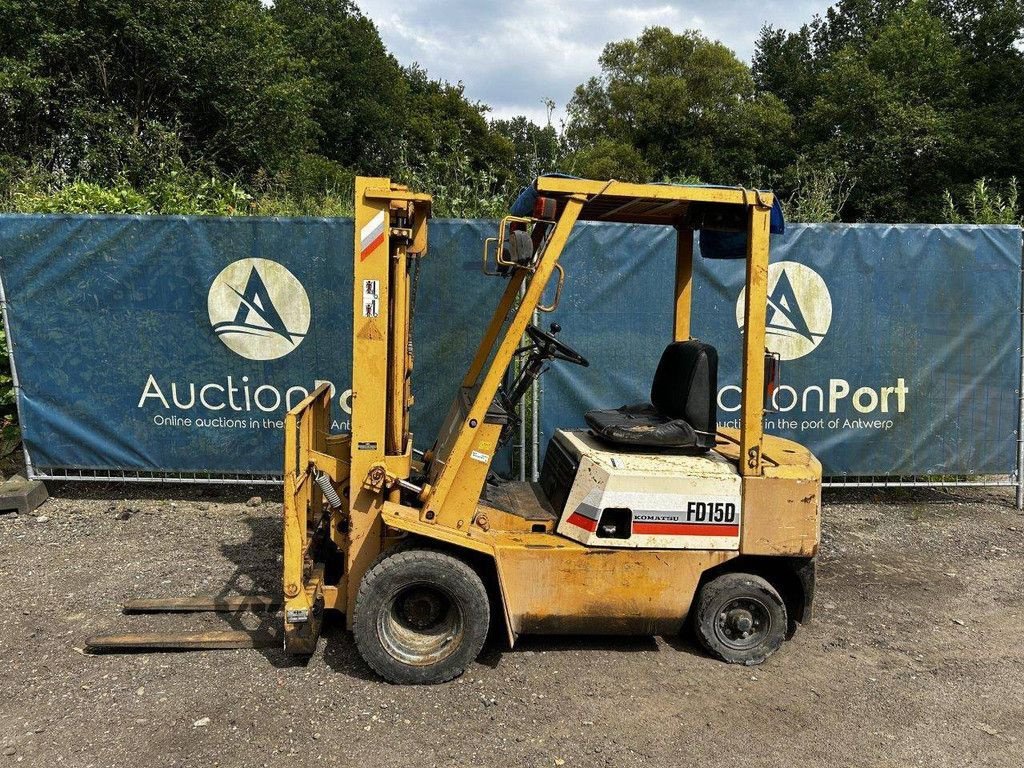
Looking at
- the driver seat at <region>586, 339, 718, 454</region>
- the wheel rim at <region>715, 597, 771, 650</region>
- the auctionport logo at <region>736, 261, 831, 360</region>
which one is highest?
the auctionport logo at <region>736, 261, 831, 360</region>

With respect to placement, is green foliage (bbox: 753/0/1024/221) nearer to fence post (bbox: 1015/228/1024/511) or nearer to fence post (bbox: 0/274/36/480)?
fence post (bbox: 1015/228/1024/511)

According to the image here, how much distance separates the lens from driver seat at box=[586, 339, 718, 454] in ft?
13.2

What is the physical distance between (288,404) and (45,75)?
18.9 metres

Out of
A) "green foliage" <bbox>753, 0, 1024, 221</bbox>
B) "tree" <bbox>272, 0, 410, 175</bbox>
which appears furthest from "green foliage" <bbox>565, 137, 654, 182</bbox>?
"tree" <bbox>272, 0, 410, 175</bbox>

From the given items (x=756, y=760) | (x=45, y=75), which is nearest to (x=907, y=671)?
(x=756, y=760)

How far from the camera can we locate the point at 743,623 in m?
4.05

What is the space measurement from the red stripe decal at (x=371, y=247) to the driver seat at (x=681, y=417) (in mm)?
1624

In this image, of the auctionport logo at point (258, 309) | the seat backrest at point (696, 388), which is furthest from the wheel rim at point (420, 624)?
the auctionport logo at point (258, 309)

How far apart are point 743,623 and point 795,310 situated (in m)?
3.33

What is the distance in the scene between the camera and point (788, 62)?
5003 centimetres

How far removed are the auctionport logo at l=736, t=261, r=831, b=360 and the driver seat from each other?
2317 mm

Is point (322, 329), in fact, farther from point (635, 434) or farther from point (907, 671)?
point (907, 671)

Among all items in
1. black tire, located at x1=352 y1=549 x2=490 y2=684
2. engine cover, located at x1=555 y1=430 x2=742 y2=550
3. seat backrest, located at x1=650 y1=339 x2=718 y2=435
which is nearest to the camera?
black tire, located at x1=352 y1=549 x2=490 y2=684

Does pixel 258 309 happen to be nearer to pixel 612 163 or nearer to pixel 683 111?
pixel 612 163
